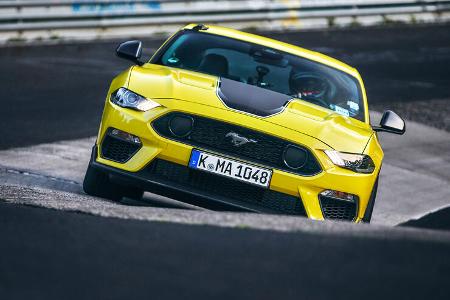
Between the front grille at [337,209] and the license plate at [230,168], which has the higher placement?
the license plate at [230,168]

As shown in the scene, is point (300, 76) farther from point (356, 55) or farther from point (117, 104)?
point (356, 55)

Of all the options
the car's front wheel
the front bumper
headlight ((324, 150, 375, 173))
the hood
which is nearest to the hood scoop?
the hood

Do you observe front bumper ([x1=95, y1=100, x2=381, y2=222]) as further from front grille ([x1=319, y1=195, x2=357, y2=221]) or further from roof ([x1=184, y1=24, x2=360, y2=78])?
roof ([x1=184, y1=24, x2=360, y2=78])

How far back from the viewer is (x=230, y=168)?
799 centimetres

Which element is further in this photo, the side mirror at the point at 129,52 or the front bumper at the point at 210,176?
the side mirror at the point at 129,52

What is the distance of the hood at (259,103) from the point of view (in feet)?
27.0

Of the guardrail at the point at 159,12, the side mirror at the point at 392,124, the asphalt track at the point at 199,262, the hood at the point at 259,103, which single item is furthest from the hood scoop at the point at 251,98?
the guardrail at the point at 159,12

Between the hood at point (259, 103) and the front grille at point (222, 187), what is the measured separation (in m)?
0.47

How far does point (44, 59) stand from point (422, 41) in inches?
359

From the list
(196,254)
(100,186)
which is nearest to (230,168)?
(100,186)

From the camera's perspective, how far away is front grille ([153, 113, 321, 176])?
316 inches

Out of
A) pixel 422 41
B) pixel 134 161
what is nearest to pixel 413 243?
pixel 134 161

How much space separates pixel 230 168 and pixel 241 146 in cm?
17

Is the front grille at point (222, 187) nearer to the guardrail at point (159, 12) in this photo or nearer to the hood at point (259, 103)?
the hood at point (259, 103)
